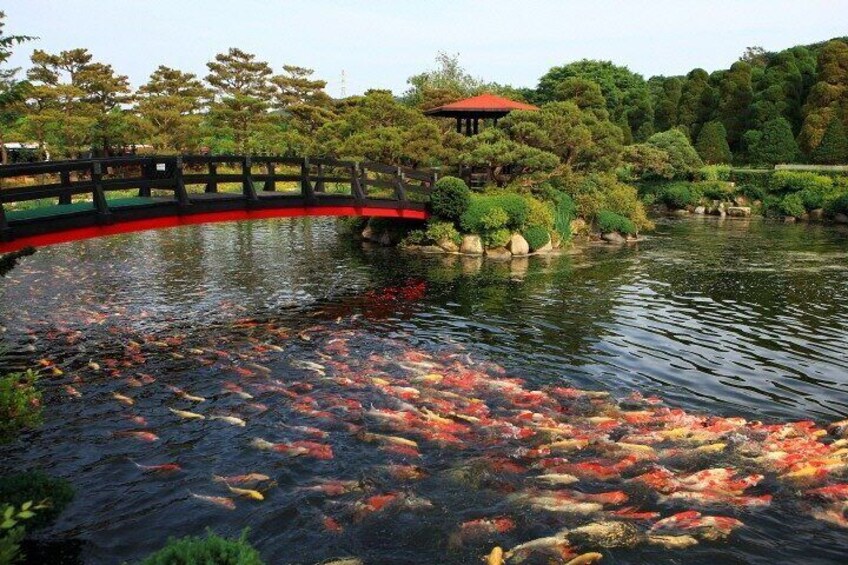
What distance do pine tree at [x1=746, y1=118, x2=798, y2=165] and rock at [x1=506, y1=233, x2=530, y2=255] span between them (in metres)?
36.9

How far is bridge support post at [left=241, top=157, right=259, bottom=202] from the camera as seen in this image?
19.4 m

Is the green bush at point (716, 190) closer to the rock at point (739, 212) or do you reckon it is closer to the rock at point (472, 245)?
the rock at point (739, 212)

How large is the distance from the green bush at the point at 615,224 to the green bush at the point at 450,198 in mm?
9486

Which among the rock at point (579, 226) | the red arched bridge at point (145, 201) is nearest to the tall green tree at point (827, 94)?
the rock at point (579, 226)

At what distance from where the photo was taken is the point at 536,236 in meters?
30.0

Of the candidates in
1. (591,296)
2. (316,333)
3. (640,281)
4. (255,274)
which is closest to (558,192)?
(640,281)

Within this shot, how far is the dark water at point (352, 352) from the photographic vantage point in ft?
25.9

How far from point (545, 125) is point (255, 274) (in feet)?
58.0

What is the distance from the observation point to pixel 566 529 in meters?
7.72

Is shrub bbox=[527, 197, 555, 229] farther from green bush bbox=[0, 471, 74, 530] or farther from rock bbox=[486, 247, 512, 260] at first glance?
green bush bbox=[0, 471, 74, 530]

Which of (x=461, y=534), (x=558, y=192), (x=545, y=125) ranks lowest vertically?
(x=461, y=534)

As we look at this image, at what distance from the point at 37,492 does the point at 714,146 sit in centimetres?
6362

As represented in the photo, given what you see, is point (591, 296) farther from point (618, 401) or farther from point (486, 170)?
point (486, 170)

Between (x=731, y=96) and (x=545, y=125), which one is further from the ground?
(x=731, y=96)
